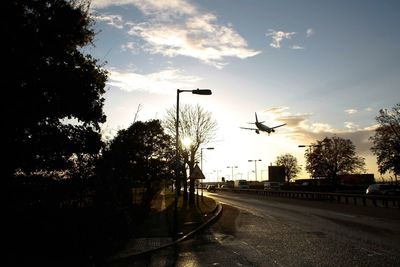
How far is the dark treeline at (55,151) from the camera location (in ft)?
39.0

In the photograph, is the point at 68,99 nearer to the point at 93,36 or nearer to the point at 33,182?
the point at 93,36

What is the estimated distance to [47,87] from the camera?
1572cm

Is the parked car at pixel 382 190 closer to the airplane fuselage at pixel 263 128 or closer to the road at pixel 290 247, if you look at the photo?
the airplane fuselage at pixel 263 128

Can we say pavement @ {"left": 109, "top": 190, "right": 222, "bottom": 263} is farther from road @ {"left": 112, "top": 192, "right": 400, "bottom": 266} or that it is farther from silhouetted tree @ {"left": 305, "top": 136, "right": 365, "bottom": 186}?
silhouetted tree @ {"left": 305, "top": 136, "right": 365, "bottom": 186}

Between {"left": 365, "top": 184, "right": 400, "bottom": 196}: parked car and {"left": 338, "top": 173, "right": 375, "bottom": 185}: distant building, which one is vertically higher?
{"left": 338, "top": 173, "right": 375, "bottom": 185}: distant building

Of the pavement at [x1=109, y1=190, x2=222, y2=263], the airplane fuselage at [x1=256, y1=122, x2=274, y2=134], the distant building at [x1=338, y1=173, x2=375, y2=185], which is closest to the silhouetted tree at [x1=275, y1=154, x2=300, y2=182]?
the distant building at [x1=338, y1=173, x2=375, y2=185]

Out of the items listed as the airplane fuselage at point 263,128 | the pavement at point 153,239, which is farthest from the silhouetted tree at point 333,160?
the pavement at point 153,239

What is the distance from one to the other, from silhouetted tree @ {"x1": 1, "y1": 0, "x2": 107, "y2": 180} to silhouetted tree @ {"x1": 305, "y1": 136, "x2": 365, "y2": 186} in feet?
301

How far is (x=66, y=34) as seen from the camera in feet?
54.2

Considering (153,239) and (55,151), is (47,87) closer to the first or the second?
(55,151)

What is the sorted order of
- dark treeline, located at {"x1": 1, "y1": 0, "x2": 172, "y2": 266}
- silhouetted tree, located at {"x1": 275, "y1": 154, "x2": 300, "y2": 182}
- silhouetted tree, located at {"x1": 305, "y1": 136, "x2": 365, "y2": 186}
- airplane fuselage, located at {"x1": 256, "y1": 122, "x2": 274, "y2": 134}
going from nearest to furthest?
1. dark treeline, located at {"x1": 1, "y1": 0, "x2": 172, "y2": 266}
2. airplane fuselage, located at {"x1": 256, "y1": 122, "x2": 274, "y2": 134}
3. silhouetted tree, located at {"x1": 305, "y1": 136, "x2": 365, "y2": 186}
4. silhouetted tree, located at {"x1": 275, "y1": 154, "x2": 300, "y2": 182}

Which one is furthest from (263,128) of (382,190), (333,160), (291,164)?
(291,164)

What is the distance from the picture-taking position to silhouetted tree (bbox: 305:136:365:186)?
342 ft

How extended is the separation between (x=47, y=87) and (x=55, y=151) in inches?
91.8
